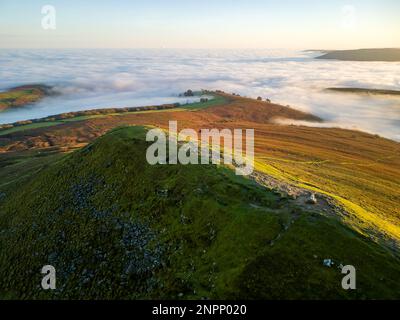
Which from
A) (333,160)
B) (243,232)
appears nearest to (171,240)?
(243,232)

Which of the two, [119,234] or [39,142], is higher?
[119,234]

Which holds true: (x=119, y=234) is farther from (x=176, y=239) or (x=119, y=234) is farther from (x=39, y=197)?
(x=39, y=197)

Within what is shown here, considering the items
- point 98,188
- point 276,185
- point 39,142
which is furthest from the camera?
point 39,142

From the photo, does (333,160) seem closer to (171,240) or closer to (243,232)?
(243,232)

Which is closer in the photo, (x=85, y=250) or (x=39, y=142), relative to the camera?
(x=85, y=250)

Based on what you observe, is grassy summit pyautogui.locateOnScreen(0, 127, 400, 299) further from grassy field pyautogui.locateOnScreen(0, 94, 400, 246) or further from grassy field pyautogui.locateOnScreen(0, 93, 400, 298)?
grassy field pyautogui.locateOnScreen(0, 94, 400, 246)

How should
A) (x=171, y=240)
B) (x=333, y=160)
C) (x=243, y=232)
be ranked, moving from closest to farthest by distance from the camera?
(x=243, y=232) → (x=171, y=240) → (x=333, y=160)

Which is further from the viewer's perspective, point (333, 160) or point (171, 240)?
point (333, 160)

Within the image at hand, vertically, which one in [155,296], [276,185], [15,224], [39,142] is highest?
[276,185]
